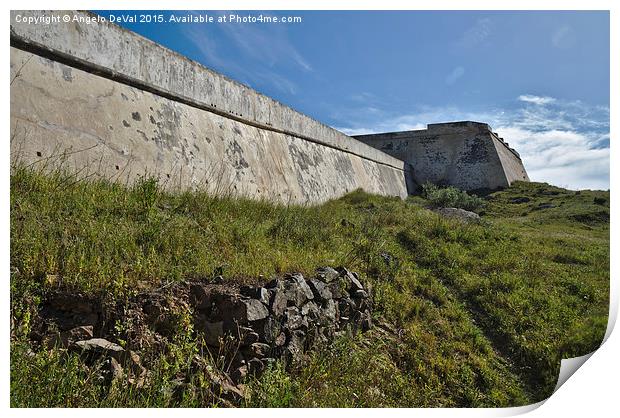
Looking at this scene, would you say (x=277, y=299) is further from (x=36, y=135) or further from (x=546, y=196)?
(x=546, y=196)

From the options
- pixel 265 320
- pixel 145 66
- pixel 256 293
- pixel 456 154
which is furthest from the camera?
pixel 456 154

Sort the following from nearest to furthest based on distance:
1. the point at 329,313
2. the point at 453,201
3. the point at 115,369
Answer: the point at 115,369, the point at 329,313, the point at 453,201

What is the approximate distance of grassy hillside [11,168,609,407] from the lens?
2.38 meters

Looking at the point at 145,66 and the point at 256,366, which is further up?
the point at 145,66

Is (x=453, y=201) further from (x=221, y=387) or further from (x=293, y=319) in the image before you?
(x=221, y=387)

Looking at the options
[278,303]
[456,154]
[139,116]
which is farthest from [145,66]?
[456,154]

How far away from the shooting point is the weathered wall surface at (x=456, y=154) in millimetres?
18844

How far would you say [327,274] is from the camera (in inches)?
148

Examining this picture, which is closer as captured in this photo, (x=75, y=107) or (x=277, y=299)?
(x=277, y=299)

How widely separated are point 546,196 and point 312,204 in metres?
12.6

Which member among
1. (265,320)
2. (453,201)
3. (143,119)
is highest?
(453,201)

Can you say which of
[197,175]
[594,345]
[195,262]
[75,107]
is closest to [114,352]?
[195,262]

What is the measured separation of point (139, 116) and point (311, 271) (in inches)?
122

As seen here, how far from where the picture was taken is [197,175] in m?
5.62
